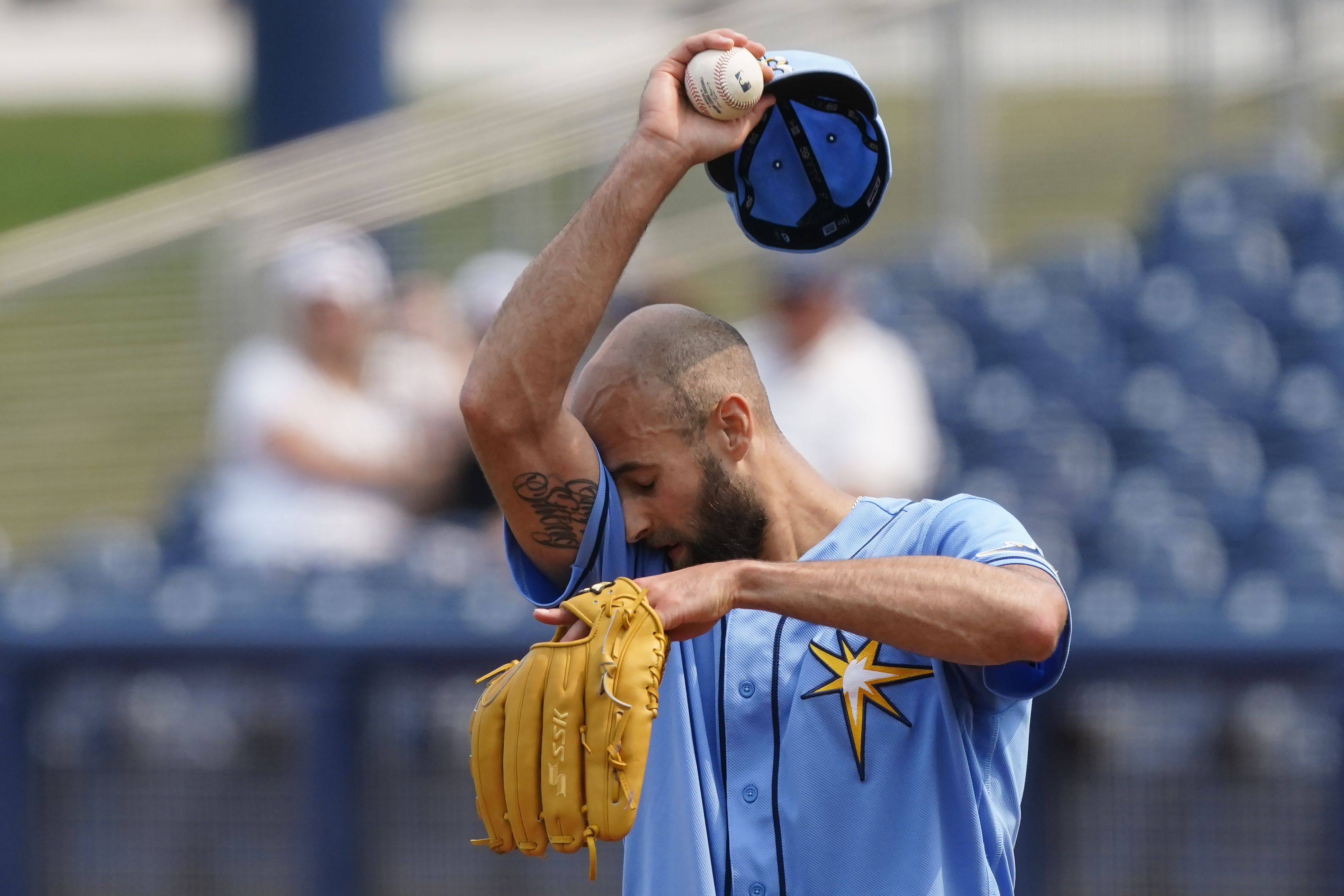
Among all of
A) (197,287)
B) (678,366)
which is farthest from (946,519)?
(197,287)

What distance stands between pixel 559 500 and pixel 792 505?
1.16 ft

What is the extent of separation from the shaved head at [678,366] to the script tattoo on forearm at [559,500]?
0.13m

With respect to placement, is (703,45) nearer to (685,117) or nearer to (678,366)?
(685,117)

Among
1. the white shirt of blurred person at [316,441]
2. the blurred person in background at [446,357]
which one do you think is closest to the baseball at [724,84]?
the blurred person in background at [446,357]

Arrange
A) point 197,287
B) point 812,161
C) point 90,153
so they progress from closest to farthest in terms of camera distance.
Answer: point 812,161 → point 197,287 → point 90,153

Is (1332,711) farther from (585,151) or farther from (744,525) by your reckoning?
(585,151)

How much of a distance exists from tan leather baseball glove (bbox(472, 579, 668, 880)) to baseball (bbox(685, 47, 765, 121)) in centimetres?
64

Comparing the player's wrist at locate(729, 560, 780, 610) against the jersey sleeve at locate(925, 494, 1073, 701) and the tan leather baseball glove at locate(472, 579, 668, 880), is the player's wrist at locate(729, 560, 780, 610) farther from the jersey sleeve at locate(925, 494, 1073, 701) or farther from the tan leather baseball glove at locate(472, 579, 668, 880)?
the jersey sleeve at locate(925, 494, 1073, 701)

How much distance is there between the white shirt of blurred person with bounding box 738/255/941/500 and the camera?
5043 millimetres

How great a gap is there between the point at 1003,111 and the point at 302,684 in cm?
384

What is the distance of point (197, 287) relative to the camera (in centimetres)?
613

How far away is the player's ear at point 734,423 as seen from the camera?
7.19ft

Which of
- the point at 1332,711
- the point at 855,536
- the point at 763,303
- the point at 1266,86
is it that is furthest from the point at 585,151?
the point at 855,536

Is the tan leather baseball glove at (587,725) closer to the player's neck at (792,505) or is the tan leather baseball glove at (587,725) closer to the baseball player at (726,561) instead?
the baseball player at (726,561)
